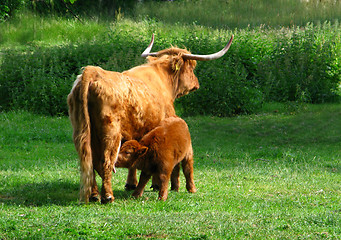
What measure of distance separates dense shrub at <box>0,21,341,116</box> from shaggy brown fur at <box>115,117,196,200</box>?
8.19m

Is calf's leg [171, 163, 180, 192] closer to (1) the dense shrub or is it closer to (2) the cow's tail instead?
(2) the cow's tail

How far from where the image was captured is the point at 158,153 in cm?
685

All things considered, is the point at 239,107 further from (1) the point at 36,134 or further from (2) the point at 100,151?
(2) the point at 100,151

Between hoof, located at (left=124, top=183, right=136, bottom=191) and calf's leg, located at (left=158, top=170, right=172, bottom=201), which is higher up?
calf's leg, located at (left=158, top=170, right=172, bottom=201)

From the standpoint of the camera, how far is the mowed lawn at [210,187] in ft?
17.0

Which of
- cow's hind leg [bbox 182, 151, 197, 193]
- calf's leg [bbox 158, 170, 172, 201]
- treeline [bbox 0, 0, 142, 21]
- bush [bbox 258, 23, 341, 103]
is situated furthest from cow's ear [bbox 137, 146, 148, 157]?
treeline [bbox 0, 0, 142, 21]

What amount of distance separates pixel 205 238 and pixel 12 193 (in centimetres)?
342

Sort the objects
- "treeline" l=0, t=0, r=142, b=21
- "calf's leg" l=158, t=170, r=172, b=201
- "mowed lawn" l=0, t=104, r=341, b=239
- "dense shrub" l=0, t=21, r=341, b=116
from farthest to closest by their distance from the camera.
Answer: "treeline" l=0, t=0, r=142, b=21 → "dense shrub" l=0, t=21, r=341, b=116 → "calf's leg" l=158, t=170, r=172, b=201 → "mowed lawn" l=0, t=104, r=341, b=239

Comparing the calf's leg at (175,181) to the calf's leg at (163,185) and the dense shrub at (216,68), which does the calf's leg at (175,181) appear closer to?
the calf's leg at (163,185)

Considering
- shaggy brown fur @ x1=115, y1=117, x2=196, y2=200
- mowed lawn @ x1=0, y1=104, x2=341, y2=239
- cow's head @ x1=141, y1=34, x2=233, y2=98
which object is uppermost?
cow's head @ x1=141, y1=34, x2=233, y2=98

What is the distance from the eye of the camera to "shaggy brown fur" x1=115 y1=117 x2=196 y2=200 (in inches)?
263

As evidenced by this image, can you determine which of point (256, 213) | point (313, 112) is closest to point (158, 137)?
point (256, 213)

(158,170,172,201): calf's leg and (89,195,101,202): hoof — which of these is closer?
(89,195,101,202): hoof

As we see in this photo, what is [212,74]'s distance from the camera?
15445 millimetres
